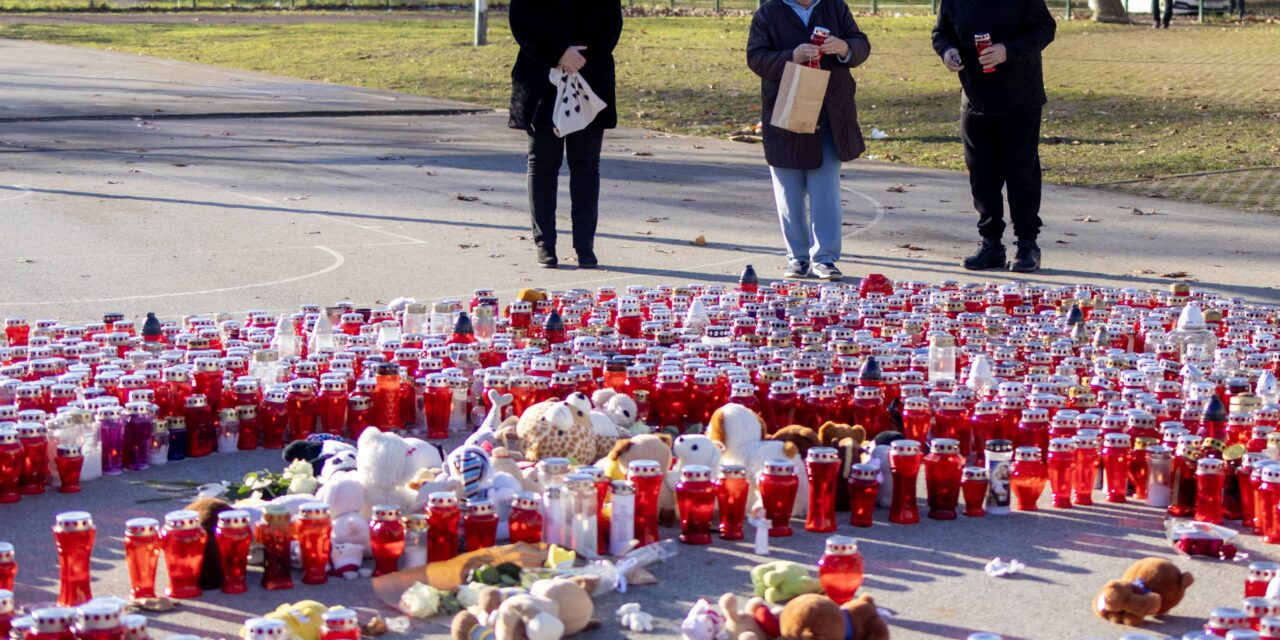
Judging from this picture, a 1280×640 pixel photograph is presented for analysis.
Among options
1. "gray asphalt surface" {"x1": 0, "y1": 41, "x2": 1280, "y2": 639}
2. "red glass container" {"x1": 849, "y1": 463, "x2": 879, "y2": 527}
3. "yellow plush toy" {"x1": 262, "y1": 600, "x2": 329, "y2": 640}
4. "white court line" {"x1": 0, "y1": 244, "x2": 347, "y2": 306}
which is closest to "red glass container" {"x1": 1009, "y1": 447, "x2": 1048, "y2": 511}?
"gray asphalt surface" {"x1": 0, "y1": 41, "x2": 1280, "y2": 639}

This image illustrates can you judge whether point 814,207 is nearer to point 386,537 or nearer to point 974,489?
point 974,489

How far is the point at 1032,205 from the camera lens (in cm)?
1103

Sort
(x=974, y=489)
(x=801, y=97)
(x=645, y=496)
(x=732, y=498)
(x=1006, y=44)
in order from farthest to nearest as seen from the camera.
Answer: (x=1006, y=44) < (x=801, y=97) < (x=974, y=489) < (x=732, y=498) < (x=645, y=496)

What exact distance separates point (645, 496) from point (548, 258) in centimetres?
599

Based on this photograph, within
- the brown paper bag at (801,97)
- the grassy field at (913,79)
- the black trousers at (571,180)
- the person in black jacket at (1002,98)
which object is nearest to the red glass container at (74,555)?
the black trousers at (571,180)

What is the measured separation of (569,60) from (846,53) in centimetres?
169

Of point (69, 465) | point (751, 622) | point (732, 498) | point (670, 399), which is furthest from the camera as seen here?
point (670, 399)

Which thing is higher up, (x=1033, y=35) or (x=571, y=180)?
(x=1033, y=35)

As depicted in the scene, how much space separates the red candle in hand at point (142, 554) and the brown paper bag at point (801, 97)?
6.24m

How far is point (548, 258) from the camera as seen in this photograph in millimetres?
11422

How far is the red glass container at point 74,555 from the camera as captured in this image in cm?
496

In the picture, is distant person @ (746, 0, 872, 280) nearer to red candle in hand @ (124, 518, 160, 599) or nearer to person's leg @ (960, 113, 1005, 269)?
person's leg @ (960, 113, 1005, 269)

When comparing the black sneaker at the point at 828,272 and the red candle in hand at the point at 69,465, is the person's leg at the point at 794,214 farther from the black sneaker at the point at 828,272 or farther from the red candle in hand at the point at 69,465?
the red candle in hand at the point at 69,465

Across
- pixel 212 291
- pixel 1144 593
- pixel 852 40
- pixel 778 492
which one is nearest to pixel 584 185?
pixel 852 40
